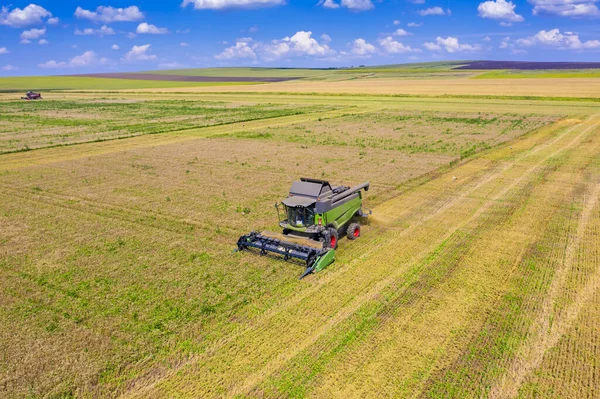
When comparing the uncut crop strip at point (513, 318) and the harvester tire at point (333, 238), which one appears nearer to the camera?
the uncut crop strip at point (513, 318)

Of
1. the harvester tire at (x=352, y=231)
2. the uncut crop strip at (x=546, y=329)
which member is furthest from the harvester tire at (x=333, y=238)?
the uncut crop strip at (x=546, y=329)

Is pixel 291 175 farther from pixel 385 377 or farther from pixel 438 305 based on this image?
pixel 385 377

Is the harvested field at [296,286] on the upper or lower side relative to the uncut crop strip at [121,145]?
lower

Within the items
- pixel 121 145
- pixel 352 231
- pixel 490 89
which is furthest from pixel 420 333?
pixel 490 89

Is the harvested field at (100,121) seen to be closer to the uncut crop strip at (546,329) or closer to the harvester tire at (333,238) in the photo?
the harvester tire at (333,238)

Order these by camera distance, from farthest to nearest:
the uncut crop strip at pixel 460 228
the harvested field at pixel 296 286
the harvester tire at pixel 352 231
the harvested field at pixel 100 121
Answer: the harvested field at pixel 100 121 → the harvester tire at pixel 352 231 → the uncut crop strip at pixel 460 228 → the harvested field at pixel 296 286

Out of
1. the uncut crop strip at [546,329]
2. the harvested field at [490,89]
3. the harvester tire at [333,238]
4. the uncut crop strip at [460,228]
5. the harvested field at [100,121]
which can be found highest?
the harvested field at [490,89]

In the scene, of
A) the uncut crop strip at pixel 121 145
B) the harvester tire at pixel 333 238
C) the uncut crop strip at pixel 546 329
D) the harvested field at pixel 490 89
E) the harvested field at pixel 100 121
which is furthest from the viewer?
the harvested field at pixel 490 89
